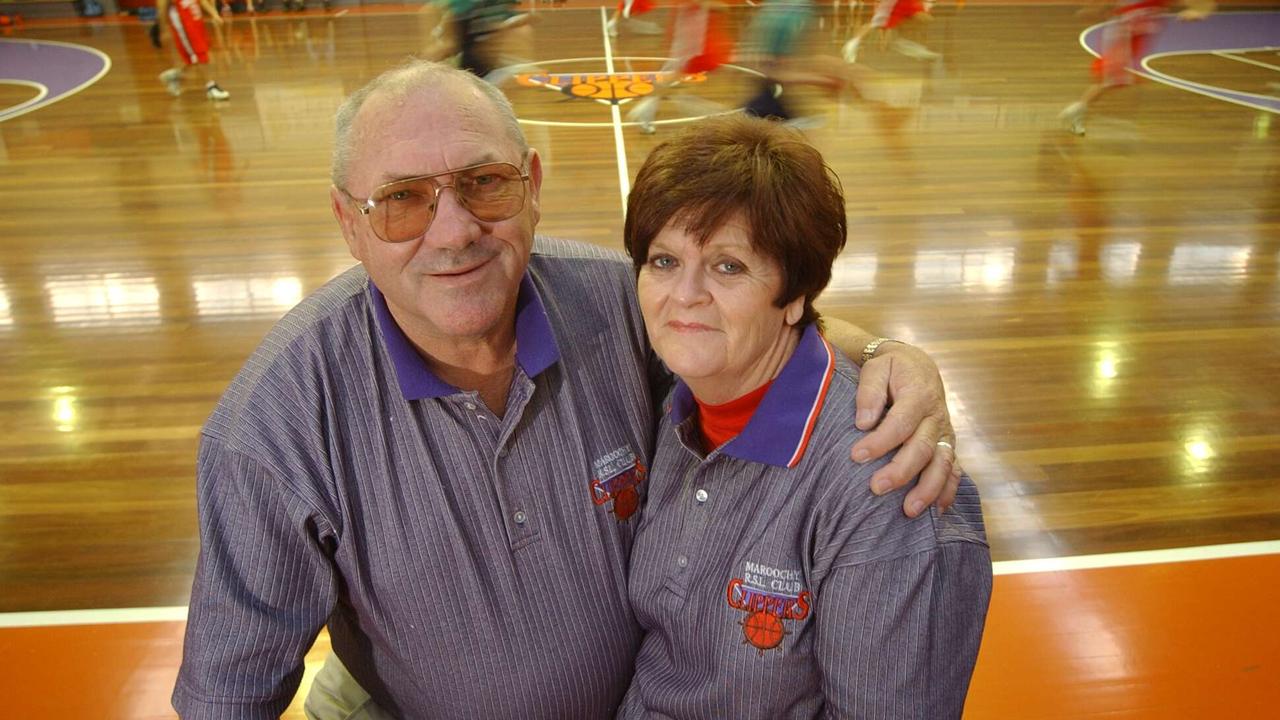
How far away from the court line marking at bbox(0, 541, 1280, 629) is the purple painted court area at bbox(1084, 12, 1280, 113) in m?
7.93

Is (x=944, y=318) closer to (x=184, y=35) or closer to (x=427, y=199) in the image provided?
(x=427, y=199)

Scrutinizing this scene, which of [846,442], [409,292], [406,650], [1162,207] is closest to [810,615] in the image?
[846,442]

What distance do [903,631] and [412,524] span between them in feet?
2.58

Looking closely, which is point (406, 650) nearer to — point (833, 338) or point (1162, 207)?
point (833, 338)

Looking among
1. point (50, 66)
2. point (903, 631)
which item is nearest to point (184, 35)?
point (50, 66)

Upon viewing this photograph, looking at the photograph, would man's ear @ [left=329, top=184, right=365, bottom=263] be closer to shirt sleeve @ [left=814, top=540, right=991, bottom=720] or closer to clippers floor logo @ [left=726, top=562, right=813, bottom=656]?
clippers floor logo @ [left=726, top=562, right=813, bottom=656]

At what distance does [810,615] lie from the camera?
1.38m

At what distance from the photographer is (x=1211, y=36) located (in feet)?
39.5

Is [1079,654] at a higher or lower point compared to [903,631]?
lower

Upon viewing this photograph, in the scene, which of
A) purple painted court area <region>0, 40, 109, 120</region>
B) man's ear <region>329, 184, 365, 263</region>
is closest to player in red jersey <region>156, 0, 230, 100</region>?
purple painted court area <region>0, 40, 109, 120</region>

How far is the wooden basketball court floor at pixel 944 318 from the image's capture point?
8.63ft

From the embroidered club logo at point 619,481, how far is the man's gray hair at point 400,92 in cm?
57

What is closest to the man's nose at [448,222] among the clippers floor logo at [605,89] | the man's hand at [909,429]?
the man's hand at [909,429]

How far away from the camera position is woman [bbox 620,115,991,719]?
4.29ft
